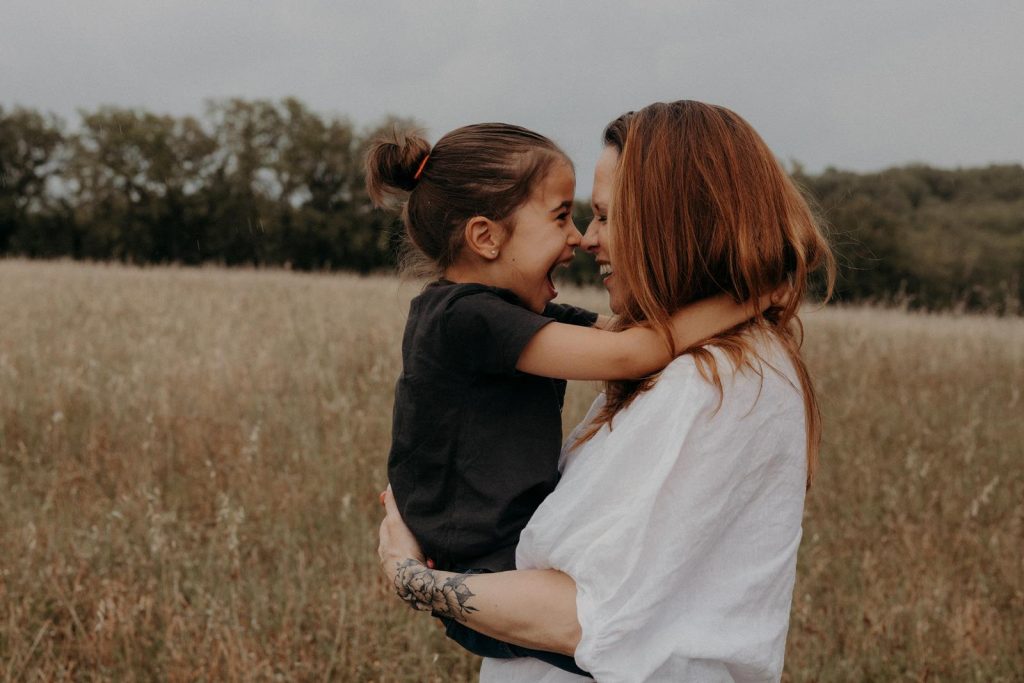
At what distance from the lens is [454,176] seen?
1926mm

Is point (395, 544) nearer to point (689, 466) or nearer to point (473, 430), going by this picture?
point (473, 430)

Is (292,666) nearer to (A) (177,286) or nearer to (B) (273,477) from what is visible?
(B) (273,477)

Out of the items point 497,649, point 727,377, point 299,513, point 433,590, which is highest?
point 727,377

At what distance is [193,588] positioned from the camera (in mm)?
3342

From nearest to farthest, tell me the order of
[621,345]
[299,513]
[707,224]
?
[707,224] → [621,345] → [299,513]

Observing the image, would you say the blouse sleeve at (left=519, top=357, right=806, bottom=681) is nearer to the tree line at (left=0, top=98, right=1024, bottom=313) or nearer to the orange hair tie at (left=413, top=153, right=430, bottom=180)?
the orange hair tie at (left=413, top=153, right=430, bottom=180)

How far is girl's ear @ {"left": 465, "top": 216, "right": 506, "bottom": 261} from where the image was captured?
185cm

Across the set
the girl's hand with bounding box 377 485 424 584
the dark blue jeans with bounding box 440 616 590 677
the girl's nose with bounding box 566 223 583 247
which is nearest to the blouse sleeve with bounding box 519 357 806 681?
the dark blue jeans with bounding box 440 616 590 677

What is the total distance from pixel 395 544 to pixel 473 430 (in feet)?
1.14

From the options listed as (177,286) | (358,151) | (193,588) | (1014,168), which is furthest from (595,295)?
(1014,168)

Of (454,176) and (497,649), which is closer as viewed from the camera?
(497,649)

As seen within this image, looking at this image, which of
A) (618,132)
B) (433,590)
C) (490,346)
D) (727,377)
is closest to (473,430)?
(490,346)

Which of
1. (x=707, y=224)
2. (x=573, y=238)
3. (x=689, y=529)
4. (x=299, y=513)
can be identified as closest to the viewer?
(x=689, y=529)

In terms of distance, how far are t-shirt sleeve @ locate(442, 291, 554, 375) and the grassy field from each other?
1.69 m
